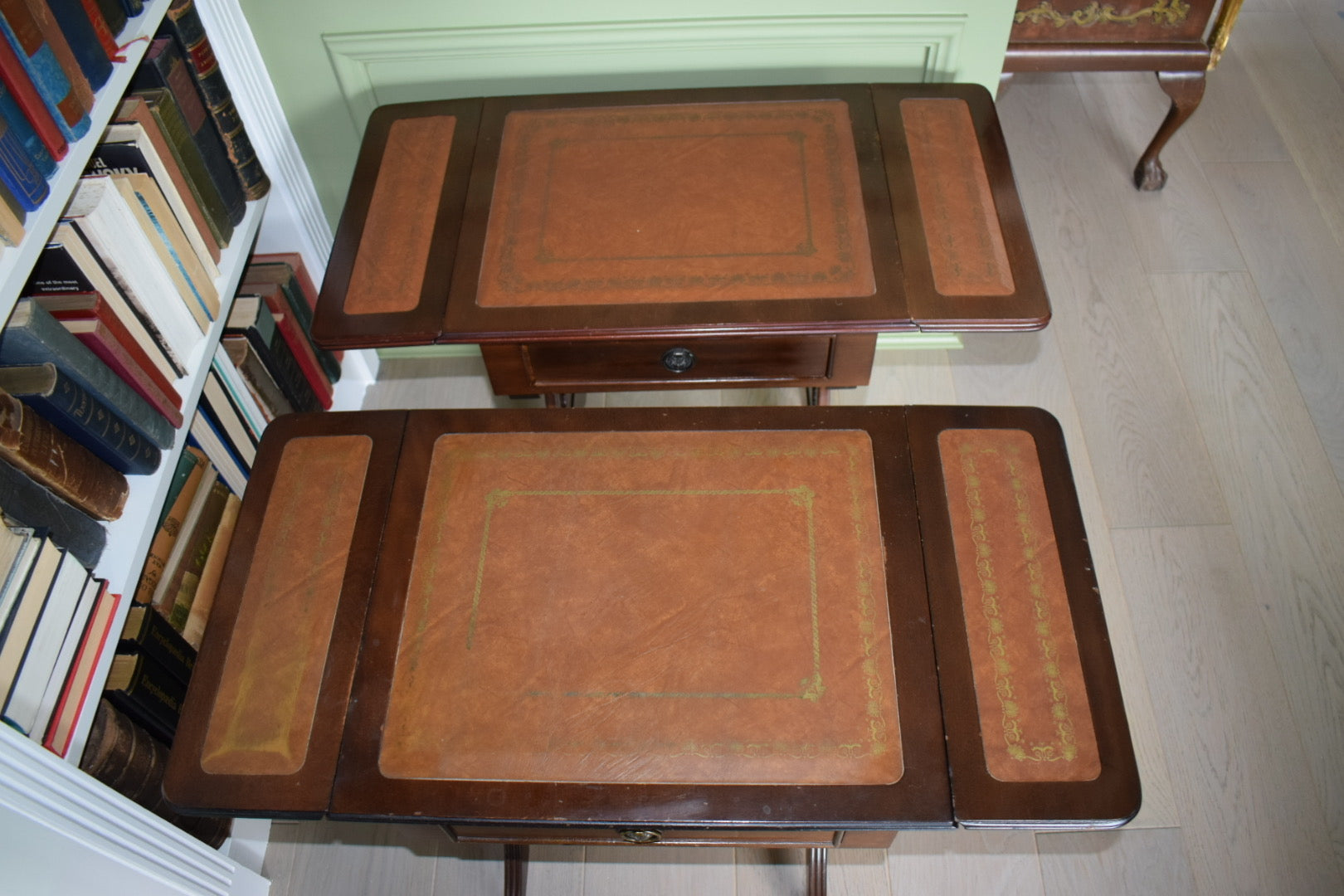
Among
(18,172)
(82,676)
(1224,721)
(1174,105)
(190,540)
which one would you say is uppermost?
(1174,105)

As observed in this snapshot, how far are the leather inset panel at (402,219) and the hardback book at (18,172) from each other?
0.45 m

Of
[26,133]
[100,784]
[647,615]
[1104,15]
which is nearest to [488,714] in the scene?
[647,615]

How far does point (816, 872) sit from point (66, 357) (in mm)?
1375

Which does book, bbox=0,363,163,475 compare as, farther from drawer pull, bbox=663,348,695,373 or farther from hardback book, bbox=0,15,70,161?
drawer pull, bbox=663,348,695,373

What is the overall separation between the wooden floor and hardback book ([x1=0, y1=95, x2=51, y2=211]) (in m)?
1.17

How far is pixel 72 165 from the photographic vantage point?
1.21m

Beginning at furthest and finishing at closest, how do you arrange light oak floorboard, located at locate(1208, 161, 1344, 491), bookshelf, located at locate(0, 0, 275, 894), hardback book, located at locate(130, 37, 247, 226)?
light oak floorboard, located at locate(1208, 161, 1344, 491) < hardback book, located at locate(130, 37, 247, 226) < bookshelf, located at locate(0, 0, 275, 894)

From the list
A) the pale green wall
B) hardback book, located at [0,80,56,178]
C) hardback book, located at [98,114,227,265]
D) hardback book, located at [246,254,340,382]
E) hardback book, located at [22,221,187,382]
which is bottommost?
hardback book, located at [22,221,187,382]

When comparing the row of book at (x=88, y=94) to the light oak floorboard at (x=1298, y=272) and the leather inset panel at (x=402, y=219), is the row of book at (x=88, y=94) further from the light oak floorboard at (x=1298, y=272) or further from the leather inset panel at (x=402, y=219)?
the light oak floorboard at (x=1298, y=272)

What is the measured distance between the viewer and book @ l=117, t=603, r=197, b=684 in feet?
4.55

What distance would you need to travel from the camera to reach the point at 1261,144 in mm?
2713

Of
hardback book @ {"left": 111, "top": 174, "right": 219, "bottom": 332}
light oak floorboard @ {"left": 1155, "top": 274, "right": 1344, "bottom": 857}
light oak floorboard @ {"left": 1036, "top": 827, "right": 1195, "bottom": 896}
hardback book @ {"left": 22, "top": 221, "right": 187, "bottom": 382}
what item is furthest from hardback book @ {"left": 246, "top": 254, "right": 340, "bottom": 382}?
light oak floorboard @ {"left": 1155, "top": 274, "right": 1344, "bottom": 857}

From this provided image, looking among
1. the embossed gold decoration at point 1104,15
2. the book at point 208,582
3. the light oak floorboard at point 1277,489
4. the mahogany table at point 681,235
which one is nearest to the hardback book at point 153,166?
the mahogany table at point 681,235

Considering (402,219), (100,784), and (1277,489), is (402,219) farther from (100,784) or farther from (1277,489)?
(1277,489)
